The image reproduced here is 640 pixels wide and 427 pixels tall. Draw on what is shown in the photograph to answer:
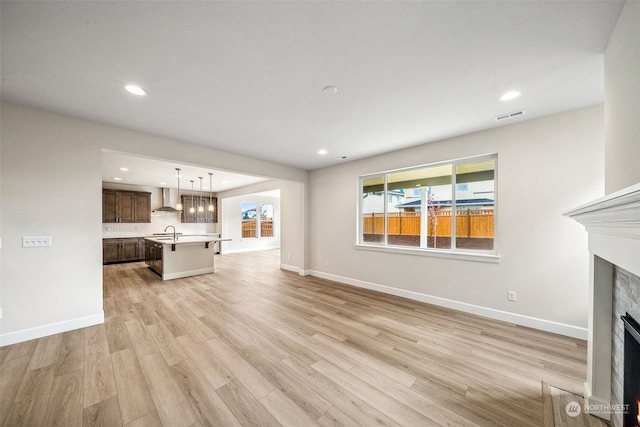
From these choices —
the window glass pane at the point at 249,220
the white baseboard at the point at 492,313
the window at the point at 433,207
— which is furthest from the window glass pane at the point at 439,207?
the window glass pane at the point at 249,220

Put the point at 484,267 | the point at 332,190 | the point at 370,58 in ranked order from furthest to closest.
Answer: the point at 332,190
the point at 484,267
the point at 370,58

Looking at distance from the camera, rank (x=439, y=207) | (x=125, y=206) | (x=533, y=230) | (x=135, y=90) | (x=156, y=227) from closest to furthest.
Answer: (x=135, y=90) < (x=533, y=230) < (x=439, y=207) < (x=125, y=206) < (x=156, y=227)

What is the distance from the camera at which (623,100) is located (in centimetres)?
137

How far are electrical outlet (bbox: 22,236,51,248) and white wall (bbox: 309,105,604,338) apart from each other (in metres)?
5.04

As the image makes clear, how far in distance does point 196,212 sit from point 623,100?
1029 cm

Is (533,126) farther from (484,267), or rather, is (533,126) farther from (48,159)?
(48,159)

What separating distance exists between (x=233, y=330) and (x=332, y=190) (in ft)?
11.3

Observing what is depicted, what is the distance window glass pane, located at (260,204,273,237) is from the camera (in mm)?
10852

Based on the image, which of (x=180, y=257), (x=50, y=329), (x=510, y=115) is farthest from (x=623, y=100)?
(x=180, y=257)

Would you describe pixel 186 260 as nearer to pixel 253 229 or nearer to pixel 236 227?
pixel 236 227

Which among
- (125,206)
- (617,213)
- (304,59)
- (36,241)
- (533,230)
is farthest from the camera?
(125,206)

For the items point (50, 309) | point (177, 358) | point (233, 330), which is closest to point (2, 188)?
point (50, 309)

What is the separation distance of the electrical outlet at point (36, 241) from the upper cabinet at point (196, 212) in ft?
20.5

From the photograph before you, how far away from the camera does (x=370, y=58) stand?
1734mm
